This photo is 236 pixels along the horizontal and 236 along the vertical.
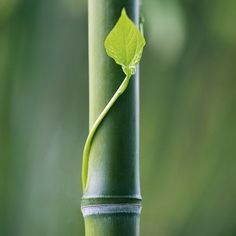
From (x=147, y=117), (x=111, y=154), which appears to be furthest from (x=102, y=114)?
(x=147, y=117)

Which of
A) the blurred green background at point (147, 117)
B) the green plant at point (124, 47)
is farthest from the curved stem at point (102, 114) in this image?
the blurred green background at point (147, 117)

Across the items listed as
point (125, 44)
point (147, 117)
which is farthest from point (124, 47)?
point (147, 117)

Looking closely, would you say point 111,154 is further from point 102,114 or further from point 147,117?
point 147,117

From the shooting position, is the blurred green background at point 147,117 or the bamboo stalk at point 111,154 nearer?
the bamboo stalk at point 111,154

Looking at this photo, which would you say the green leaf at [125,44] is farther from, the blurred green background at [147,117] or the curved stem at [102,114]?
the blurred green background at [147,117]

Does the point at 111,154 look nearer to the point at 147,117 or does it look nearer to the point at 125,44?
the point at 125,44

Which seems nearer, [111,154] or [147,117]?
[111,154]
